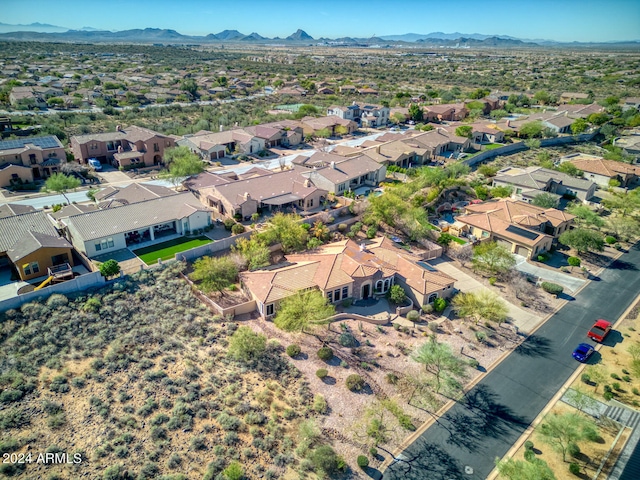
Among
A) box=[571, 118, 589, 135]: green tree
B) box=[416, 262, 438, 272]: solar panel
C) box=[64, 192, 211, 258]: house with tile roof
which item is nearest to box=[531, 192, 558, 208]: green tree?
box=[416, 262, 438, 272]: solar panel

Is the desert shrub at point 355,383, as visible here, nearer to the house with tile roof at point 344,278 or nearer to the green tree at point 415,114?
the house with tile roof at point 344,278

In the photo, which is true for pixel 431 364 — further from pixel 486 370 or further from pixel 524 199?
pixel 524 199

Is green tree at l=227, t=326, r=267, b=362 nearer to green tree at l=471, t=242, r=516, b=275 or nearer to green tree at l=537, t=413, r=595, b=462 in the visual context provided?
green tree at l=537, t=413, r=595, b=462

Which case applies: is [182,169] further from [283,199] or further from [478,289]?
[478,289]

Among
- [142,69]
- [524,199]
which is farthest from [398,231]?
[142,69]

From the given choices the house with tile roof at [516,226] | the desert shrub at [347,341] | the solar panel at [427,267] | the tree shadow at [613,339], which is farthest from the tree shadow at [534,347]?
the house with tile roof at [516,226]

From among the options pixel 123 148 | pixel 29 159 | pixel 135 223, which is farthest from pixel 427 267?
pixel 29 159
